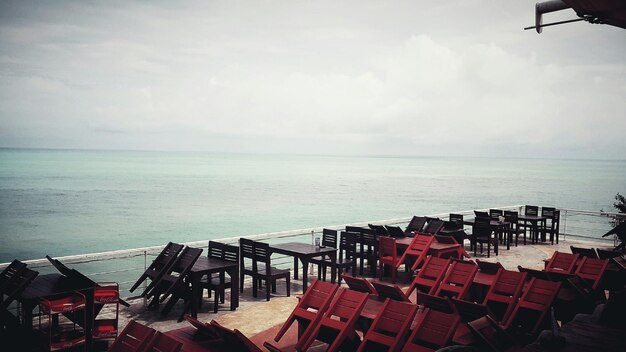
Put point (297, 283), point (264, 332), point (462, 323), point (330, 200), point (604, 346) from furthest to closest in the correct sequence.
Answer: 1. point (330, 200)
2. point (297, 283)
3. point (264, 332)
4. point (462, 323)
5. point (604, 346)

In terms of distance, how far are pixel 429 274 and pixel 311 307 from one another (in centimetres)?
199

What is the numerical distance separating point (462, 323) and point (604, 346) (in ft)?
4.07

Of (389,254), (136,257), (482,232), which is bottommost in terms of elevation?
(136,257)

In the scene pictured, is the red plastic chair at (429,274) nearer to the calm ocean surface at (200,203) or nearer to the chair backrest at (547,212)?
the chair backrest at (547,212)

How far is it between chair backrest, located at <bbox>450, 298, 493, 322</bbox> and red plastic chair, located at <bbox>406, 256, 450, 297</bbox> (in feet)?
5.14

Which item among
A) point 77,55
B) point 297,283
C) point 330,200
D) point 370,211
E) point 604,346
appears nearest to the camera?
point 604,346

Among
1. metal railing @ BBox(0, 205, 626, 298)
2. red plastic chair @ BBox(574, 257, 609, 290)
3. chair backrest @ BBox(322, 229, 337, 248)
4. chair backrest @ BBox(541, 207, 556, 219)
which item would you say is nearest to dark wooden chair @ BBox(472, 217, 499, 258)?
Answer: metal railing @ BBox(0, 205, 626, 298)

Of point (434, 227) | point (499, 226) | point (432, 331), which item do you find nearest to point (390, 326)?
point (432, 331)

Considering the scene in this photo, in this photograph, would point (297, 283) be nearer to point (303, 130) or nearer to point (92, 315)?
point (92, 315)

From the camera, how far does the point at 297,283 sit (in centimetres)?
896

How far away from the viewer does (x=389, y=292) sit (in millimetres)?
5211

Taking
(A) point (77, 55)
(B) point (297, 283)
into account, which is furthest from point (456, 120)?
(B) point (297, 283)

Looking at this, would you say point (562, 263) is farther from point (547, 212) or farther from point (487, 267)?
point (547, 212)

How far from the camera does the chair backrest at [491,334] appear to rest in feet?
14.0
